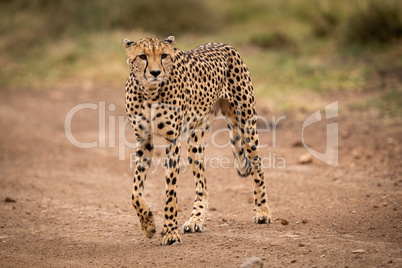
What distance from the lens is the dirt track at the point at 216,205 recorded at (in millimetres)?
4109

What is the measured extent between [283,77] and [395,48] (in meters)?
2.70

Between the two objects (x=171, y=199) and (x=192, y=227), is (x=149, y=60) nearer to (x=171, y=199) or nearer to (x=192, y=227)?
(x=171, y=199)

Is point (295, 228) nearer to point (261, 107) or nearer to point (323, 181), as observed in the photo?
point (323, 181)

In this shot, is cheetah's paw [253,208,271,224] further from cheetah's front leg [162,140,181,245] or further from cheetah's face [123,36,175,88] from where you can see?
cheetah's face [123,36,175,88]

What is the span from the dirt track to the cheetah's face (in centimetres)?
127

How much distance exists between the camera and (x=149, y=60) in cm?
422

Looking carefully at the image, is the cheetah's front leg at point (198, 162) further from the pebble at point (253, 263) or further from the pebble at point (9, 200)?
the pebble at point (9, 200)

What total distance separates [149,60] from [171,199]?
1084mm

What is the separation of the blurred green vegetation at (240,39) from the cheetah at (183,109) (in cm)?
469

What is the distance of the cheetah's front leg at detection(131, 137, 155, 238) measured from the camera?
14.4 feet

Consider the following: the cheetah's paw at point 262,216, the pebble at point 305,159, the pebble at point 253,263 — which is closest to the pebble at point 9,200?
the cheetah's paw at point 262,216

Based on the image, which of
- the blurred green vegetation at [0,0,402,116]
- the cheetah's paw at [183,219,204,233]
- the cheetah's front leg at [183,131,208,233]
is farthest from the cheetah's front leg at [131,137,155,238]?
the blurred green vegetation at [0,0,402,116]

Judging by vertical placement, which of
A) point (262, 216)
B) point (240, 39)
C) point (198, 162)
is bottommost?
point (262, 216)

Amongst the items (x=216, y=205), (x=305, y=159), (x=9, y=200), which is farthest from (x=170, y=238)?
(x=305, y=159)
